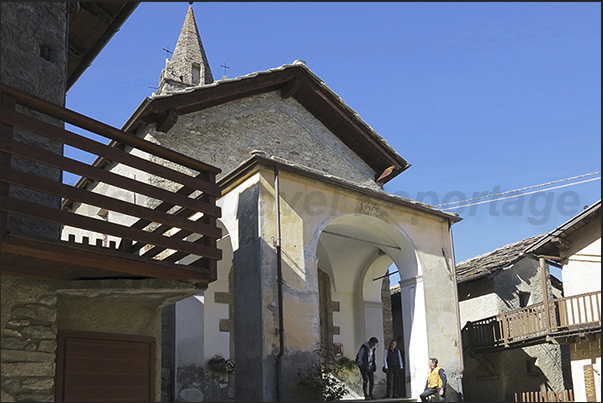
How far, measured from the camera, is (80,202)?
8.05 metres

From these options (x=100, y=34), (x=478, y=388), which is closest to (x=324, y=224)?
(x=100, y=34)

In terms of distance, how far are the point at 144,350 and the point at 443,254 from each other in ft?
25.0

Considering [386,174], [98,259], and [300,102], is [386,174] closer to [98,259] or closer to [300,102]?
[300,102]

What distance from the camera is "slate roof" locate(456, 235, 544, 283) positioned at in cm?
1995

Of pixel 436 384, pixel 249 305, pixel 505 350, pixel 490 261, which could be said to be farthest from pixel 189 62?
pixel 436 384

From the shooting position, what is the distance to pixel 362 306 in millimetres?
16625

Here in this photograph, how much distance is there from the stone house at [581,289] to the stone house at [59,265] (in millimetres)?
9171

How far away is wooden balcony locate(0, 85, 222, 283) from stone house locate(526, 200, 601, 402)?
909 centimetres

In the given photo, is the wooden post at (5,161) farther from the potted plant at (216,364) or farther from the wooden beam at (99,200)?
the potted plant at (216,364)

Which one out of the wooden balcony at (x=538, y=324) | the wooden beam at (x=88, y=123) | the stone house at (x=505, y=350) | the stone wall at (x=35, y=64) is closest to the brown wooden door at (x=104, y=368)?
the stone wall at (x=35, y=64)

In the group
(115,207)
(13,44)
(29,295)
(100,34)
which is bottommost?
(29,295)

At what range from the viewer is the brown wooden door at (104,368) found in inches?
331

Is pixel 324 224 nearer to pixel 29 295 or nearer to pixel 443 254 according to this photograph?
pixel 443 254

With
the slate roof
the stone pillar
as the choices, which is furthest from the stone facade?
the slate roof
